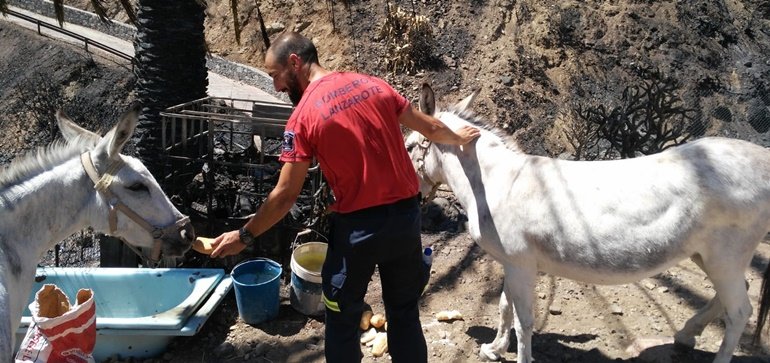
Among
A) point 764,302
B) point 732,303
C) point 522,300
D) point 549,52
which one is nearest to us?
point 732,303

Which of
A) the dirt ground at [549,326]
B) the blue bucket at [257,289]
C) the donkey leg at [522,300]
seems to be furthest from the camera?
the blue bucket at [257,289]

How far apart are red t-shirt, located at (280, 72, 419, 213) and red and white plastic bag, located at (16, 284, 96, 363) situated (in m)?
1.56

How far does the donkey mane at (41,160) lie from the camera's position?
111 inches

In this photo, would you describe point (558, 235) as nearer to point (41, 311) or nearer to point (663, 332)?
point (663, 332)

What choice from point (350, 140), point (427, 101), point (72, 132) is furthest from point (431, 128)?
point (72, 132)

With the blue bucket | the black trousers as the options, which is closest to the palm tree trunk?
the blue bucket

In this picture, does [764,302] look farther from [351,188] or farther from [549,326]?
[351,188]

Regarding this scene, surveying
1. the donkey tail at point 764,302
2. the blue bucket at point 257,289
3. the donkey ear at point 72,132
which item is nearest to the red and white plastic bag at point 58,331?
the donkey ear at point 72,132

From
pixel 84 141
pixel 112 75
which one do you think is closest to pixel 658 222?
pixel 84 141

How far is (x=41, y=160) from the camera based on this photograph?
2.90 m

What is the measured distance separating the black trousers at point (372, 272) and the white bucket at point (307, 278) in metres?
1.55

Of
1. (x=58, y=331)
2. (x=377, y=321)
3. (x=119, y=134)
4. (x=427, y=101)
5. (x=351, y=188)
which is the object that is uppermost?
(x=119, y=134)

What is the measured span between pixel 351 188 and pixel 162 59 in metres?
4.10

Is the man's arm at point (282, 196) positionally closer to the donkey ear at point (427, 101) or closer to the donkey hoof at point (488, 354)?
the donkey ear at point (427, 101)
